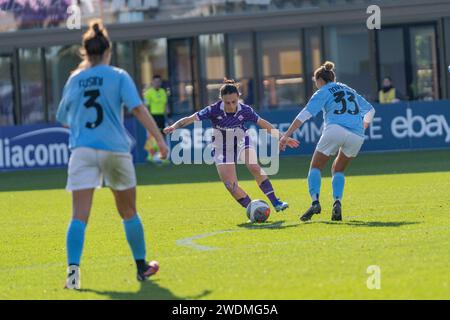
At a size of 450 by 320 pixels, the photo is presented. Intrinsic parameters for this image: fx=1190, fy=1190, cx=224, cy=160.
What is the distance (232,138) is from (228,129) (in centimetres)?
15

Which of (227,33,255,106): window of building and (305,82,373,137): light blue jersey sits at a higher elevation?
(227,33,255,106): window of building

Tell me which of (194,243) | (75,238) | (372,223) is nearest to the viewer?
(75,238)

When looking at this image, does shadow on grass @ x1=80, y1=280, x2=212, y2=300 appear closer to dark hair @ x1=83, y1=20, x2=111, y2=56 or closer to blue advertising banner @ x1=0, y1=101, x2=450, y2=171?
dark hair @ x1=83, y1=20, x2=111, y2=56

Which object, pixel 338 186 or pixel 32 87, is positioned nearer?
pixel 338 186

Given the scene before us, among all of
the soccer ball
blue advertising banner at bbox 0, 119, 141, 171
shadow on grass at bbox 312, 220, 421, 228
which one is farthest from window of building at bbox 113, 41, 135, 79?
shadow on grass at bbox 312, 220, 421, 228

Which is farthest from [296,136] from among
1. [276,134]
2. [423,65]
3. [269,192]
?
[276,134]

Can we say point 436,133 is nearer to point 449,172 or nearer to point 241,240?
point 449,172

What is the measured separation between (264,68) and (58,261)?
23.3m

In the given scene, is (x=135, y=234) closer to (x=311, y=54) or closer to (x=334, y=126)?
(x=334, y=126)

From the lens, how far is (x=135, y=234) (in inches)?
385

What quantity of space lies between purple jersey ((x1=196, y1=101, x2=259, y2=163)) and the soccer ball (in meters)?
0.91

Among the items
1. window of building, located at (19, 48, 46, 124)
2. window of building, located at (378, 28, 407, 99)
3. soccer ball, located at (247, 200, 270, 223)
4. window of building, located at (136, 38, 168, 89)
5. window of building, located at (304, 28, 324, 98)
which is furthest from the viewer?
window of building, located at (19, 48, 46, 124)

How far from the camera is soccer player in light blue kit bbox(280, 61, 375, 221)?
1402 centimetres

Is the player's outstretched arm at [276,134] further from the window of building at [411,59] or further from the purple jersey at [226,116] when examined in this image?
the window of building at [411,59]
